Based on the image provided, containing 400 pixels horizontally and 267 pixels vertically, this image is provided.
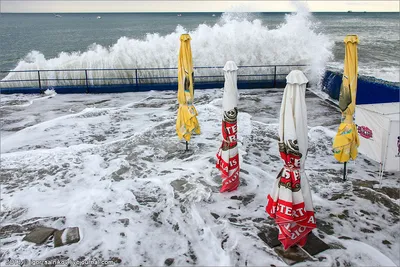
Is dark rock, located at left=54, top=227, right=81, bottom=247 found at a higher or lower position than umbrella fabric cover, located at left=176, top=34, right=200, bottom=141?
lower

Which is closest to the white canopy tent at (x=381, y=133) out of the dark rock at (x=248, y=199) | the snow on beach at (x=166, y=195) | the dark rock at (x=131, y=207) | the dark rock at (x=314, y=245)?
the snow on beach at (x=166, y=195)

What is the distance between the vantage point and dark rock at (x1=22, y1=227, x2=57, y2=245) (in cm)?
623

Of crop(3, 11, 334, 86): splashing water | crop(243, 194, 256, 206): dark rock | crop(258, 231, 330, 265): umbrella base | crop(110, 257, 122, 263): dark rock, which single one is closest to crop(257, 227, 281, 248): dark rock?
crop(258, 231, 330, 265): umbrella base

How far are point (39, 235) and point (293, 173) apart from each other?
15.4 ft

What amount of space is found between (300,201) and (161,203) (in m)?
3.21

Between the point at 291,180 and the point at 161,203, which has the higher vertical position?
Answer: the point at 291,180

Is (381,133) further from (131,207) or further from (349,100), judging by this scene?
(131,207)

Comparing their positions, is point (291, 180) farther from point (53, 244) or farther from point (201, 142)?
point (201, 142)

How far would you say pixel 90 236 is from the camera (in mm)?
6344

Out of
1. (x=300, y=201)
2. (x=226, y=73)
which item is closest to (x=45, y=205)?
(x=226, y=73)

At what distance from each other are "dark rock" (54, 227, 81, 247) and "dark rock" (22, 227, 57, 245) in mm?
138

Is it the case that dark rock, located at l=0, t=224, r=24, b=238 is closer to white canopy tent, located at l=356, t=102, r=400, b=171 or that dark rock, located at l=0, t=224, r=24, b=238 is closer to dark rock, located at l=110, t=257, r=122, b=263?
dark rock, located at l=110, t=257, r=122, b=263

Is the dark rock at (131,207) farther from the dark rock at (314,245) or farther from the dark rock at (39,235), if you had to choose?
the dark rock at (314,245)

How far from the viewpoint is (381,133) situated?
25.6 ft
